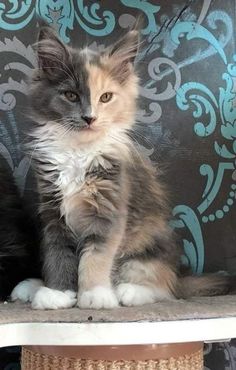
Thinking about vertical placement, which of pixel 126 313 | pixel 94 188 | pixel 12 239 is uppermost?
pixel 94 188

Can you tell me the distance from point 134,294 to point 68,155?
375 mm

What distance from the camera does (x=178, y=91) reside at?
179cm

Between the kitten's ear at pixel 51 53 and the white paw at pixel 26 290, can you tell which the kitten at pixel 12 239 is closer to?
the white paw at pixel 26 290

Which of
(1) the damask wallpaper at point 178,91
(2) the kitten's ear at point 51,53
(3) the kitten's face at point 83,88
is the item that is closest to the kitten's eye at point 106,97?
(3) the kitten's face at point 83,88

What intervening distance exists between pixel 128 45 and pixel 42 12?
480 mm

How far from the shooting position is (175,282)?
56.4 inches

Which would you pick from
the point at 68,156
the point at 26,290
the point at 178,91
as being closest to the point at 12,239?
the point at 26,290

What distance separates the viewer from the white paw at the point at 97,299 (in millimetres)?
1196

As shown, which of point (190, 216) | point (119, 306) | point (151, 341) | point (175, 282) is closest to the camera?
point (151, 341)

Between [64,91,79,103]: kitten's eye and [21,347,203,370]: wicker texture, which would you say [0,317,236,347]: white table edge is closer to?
[21,347,203,370]: wicker texture

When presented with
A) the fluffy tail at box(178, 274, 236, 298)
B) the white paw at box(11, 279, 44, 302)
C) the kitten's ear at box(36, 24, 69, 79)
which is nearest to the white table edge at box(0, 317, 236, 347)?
the white paw at box(11, 279, 44, 302)

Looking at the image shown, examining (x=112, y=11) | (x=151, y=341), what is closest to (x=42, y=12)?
(x=112, y=11)

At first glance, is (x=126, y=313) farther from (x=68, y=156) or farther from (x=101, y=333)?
(x=68, y=156)

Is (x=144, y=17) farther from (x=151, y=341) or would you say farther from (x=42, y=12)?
(x=151, y=341)
